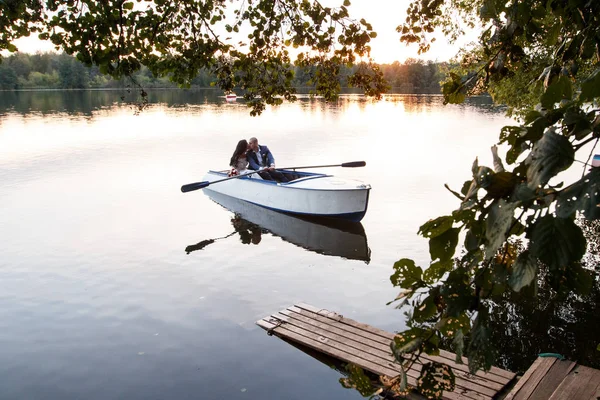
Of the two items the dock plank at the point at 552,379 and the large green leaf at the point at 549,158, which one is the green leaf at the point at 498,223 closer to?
the large green leaf at the point at 549,158

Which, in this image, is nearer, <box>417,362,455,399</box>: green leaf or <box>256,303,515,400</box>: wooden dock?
<box>417,362,455,399</box>: green leaf

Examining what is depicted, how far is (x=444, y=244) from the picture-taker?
5.00ft

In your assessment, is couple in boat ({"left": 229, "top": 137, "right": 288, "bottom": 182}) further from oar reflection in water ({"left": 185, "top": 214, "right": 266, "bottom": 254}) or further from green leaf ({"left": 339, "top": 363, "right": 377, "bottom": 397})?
green leaf ({"left": 339, "top": 363, "right": 377, "bottom": 397})

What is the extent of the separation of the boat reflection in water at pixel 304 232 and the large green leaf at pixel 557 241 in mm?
12362

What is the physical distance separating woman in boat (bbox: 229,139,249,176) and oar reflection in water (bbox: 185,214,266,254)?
6.60ft

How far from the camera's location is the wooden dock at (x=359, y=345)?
21.7ft

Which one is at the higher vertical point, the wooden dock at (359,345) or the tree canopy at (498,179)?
the tree canopy at (498,179)

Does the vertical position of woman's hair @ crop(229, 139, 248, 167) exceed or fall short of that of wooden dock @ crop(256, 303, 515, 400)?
it exceeds it

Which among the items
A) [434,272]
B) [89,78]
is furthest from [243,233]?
[89,78]

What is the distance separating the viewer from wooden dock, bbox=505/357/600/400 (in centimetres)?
569

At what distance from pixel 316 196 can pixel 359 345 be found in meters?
8.74

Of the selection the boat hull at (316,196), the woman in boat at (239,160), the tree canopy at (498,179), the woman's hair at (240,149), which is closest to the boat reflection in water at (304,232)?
the boat hull at (316,196)

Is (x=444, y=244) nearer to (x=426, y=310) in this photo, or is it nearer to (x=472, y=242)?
(x=472, y=242)

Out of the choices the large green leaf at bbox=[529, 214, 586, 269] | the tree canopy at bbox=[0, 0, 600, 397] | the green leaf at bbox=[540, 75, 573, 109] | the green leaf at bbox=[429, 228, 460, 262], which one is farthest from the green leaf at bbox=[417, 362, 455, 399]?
the green leaf at bbox=[540, 75, 573, 109]
